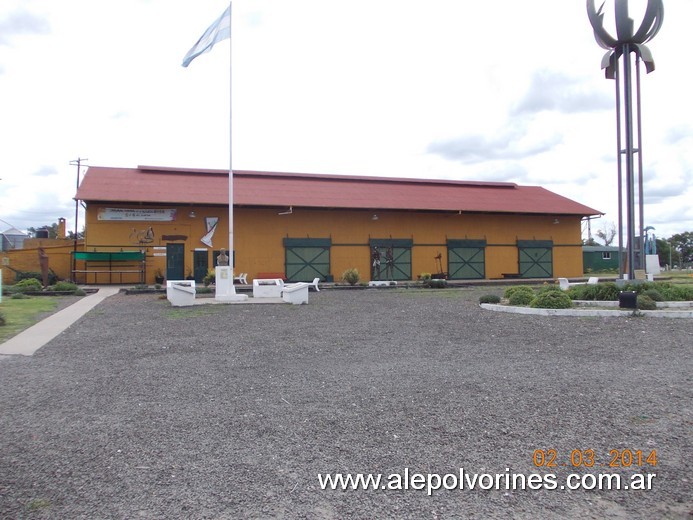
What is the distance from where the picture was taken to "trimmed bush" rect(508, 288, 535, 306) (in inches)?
554

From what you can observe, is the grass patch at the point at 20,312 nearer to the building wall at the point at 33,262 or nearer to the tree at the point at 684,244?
the building wall at the point at 33,262

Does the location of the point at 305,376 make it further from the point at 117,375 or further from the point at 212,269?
the point at 212,269

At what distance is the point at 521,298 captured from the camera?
560 inches

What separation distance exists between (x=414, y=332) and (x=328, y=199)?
Answer: 19.3m

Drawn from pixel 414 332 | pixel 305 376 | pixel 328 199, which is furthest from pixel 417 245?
pixel 305 376

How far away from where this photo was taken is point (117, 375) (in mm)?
6746

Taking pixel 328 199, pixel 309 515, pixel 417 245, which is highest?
pixel 328 199

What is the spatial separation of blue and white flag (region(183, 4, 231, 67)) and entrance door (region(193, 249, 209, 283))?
1063 centimetres

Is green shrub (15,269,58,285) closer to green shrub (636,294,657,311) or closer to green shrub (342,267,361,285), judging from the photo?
green shrub (342,267,361,285)

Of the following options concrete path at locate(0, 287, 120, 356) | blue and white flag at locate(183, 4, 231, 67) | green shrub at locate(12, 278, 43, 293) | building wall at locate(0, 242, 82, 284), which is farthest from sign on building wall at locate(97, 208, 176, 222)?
blue and white flag at locate(183, 4, 231, 67)

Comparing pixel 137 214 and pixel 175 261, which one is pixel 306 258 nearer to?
pixel 175 261

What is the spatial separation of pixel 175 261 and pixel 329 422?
23.0m

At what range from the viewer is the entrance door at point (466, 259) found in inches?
1200

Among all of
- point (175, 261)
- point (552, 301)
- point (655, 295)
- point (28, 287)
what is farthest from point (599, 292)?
point (28, 287)
